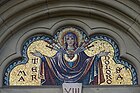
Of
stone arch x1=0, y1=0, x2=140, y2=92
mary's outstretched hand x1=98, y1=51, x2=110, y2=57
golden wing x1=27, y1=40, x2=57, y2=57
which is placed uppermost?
stone arch x1=0, y1=0, x2=140, y2=92

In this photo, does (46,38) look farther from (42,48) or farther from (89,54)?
(89,54)

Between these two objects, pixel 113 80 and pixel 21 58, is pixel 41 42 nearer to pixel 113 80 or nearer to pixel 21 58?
pixel 21 58

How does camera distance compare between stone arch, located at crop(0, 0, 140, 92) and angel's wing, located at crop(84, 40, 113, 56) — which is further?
angel's wing, located at crop(84, 40, 113, 56)

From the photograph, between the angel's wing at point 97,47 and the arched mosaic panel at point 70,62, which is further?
the angel's wing at point 97,47

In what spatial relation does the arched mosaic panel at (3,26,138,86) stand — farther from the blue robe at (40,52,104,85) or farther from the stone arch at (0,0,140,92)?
the stone arch at (0,0,140,92)

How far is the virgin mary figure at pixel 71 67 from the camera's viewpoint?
19.7ft

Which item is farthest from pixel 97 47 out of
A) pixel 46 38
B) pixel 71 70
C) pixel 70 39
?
pixel 46 38

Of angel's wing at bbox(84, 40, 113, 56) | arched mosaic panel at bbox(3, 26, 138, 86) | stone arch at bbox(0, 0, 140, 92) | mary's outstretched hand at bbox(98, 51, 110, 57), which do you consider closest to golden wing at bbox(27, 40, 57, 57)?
arched mosaic panel at bbox(3, 26, 138, 86)

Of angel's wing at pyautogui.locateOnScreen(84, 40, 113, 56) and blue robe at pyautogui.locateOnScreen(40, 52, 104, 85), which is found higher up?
angel's wing at pyautogui.locateOnScreen(84, 40, 113, 56)

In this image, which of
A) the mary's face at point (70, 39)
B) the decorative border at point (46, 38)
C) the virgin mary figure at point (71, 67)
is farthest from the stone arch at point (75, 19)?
the virgin mary figure at point (71, 67)

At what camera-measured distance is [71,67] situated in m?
6.11

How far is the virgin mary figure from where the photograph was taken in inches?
237

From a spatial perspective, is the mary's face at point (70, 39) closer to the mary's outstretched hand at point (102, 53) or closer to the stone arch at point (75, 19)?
the stone arch at point (75, 19)

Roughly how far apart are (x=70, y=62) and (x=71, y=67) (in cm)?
8
